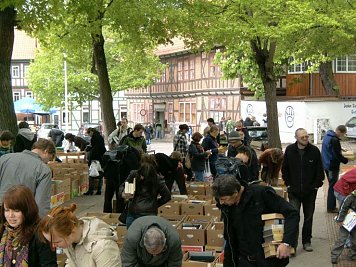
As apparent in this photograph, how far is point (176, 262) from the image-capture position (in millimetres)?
5402

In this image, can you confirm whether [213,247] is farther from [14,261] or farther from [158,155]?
[14,261]

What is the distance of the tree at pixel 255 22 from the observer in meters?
19.6

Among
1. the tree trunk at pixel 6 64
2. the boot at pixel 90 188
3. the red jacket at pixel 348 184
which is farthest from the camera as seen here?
the boot at pixel 90 188

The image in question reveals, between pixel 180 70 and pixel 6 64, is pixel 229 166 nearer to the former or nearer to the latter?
pixel 6 64

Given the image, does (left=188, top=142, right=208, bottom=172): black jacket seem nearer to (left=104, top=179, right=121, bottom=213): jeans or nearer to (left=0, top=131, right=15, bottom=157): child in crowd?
(left=104, top=179, right=121, bottom=213): jeans

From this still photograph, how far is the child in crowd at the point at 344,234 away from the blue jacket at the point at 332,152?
3244mm

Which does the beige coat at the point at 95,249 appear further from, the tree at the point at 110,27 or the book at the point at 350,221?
the tree at the point at 110,27

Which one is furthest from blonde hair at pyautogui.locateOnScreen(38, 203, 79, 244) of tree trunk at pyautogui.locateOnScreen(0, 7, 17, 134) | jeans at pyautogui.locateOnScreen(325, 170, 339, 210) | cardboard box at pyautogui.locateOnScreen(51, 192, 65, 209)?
tree trunk at pyautogui.locateOnScreen(0, 7, 17, 134)

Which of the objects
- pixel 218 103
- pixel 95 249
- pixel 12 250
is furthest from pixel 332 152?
pixel 218 103

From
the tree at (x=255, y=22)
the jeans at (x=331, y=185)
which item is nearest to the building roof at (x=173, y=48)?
the tree at (x=255, y=22)

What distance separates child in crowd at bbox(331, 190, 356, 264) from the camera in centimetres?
844

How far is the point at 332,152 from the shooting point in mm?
12477

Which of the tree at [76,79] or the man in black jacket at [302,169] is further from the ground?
the tree at [76,79]

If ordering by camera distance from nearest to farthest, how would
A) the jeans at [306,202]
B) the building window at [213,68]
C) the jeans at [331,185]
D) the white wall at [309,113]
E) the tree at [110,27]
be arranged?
the jeans at [306,202], the jeans at [331,185], the tree at [110,27], the white wall at [309,113], the building window at [213,68]
